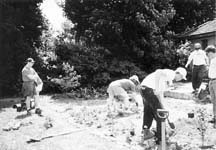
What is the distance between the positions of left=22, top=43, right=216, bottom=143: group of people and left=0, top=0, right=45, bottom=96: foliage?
5568 millimetres

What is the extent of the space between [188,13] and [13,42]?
14.3 meters

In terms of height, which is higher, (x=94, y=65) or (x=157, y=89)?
(x=94, y=65)

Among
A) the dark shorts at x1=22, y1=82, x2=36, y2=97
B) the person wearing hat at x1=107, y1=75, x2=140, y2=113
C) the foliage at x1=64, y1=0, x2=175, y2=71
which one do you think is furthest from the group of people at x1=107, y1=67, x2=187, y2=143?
the foliage at x1=64, y1=0, x2=175, y2=71

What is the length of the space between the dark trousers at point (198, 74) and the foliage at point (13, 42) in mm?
9044

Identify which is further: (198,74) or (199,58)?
(198,74)

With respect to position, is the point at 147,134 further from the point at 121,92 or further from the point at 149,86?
the point at 121,92

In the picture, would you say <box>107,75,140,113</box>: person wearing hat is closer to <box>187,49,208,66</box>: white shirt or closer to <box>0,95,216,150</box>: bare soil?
<box>0,95,216,150</box>: bare soil

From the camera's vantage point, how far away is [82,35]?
1850 centimetres

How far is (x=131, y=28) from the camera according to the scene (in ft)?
54.5

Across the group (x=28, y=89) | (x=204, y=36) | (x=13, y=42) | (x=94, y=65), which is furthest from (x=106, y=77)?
(x=204, y=36)

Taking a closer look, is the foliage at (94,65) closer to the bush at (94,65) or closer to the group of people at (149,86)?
the bush at (94,65)

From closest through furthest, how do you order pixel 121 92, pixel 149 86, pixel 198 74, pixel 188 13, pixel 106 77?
1. pixel 149 86
2. pixel 121 92
3. pixel 198 74
4. pixel 106 77
5. pixel 188 13

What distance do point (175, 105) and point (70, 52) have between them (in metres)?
8.10

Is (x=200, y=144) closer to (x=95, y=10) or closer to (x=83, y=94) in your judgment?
(x=83, y=94)
